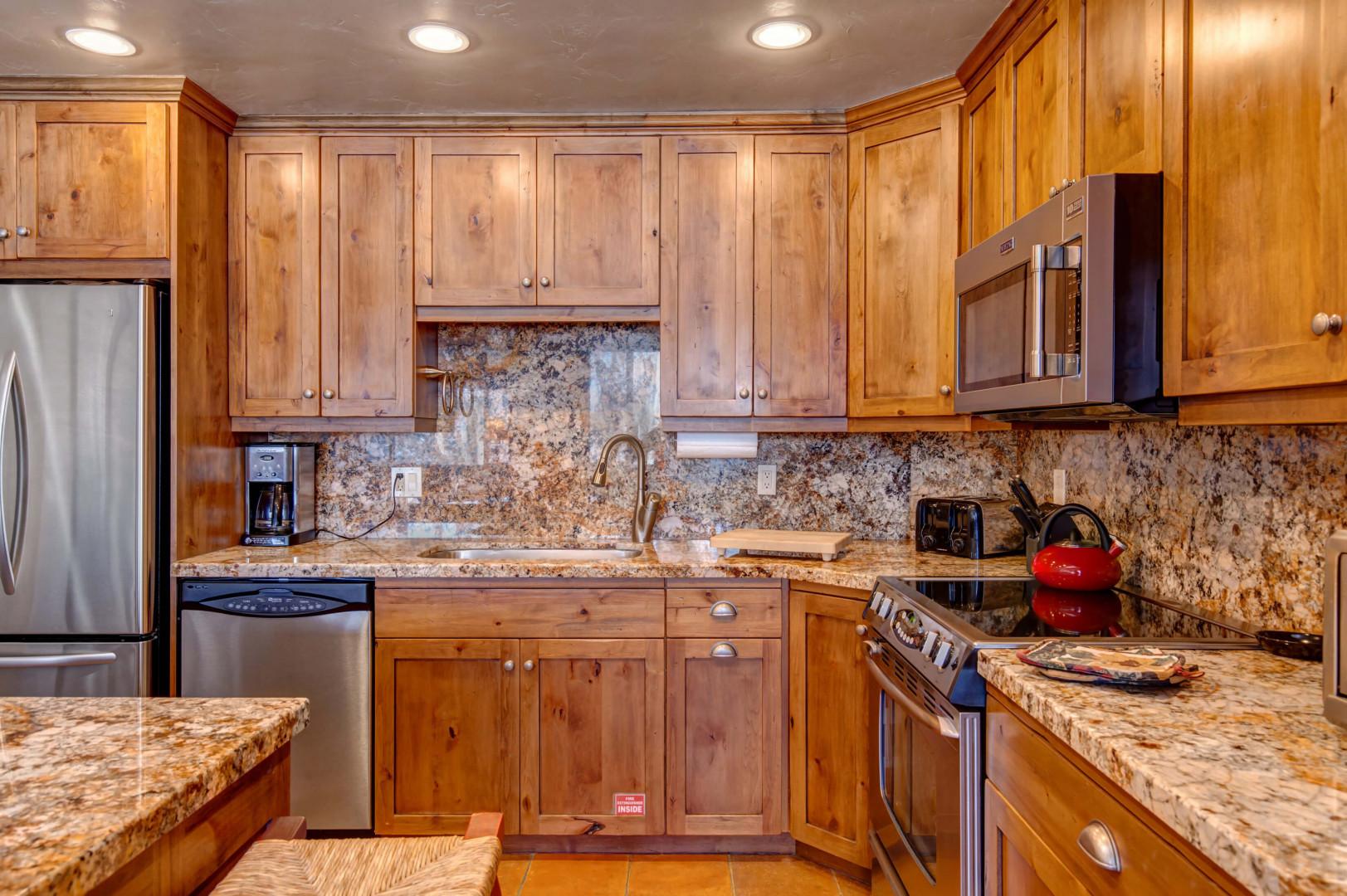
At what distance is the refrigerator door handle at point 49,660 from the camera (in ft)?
7.60

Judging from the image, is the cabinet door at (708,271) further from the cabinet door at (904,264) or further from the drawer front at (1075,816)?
the drawer front at (1075,816)

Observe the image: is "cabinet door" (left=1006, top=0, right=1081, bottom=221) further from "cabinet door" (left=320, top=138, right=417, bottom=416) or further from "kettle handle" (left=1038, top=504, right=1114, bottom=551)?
"cabinet door" (left=320, top=138, right=417, bottom=416)

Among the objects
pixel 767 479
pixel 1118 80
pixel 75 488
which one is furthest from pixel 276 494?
pixel 1118 80

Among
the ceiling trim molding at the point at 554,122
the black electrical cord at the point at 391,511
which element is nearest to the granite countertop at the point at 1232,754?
the ceiling trim molding at the point at 554,122

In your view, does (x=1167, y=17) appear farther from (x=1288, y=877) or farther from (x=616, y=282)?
(x=616, y=282)

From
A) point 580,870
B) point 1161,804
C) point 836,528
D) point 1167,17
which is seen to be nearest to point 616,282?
point 836,528

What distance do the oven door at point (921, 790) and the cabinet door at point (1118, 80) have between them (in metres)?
1.10

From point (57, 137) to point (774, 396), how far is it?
2390mm

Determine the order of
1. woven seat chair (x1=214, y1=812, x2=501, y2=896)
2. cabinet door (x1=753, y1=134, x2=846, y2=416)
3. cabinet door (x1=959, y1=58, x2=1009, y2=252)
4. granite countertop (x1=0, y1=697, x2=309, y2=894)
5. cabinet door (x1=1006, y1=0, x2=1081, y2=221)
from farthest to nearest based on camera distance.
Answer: cabinet door (x1=753, y1=134, x2=846, y2=416), cabinet door (x1=959, y1=58, x2=1009, y2=252), cabinet door (x1=1006, y1=0, x2=1081, y2=221), woven seat chair (x1=214, y1=812, x2=501, y2=896), granite countertop (x1=0, y1=697, x2=309, y2=894)

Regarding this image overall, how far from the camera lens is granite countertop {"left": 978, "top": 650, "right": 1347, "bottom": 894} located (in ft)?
2.43

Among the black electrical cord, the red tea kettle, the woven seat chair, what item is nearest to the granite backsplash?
the black electrical cord

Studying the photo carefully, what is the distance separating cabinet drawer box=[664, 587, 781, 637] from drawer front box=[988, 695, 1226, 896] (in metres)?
0.96

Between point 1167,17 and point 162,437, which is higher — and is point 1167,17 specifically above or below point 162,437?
above

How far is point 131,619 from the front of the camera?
236 cm
